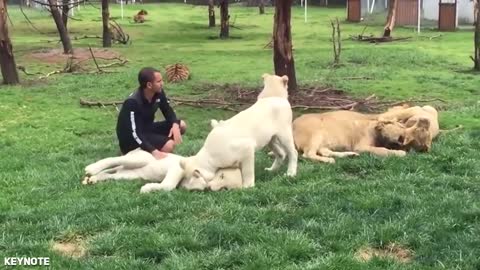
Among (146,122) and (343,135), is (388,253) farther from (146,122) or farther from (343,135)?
(146,122)

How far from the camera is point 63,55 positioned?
20.7m

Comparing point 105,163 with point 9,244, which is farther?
point 105,163

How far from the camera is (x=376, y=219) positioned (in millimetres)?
5641

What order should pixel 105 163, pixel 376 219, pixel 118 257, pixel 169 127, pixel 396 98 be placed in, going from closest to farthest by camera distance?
pixel 118 257, pixel 376 219, pixel 105 163, pixel 169 127, pixel 396 98

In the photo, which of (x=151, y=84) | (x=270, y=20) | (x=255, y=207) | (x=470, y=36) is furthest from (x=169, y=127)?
(x=270, y=20)

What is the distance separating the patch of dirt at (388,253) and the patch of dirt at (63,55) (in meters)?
15.8

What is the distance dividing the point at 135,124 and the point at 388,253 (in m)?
3.38

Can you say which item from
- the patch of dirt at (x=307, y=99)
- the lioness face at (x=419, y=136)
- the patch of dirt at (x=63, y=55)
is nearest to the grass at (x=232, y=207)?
the lioness face at (x=419, y=136)

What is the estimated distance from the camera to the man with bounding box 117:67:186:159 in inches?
293

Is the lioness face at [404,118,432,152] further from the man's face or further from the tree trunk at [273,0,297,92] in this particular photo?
the tree trunk at [273,0,297,92]

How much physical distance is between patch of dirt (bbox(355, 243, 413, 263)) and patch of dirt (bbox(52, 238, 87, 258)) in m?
1.96

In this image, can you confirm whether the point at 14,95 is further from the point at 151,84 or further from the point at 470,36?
the point at 470,36

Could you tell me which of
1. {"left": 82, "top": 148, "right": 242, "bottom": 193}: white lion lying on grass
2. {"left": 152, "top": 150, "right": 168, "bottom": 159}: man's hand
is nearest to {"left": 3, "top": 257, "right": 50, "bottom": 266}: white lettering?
{"left": 82, "top": 148, "right": 242, "bottom": 193}: white lion lying on grass

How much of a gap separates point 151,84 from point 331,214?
2.69 metres
